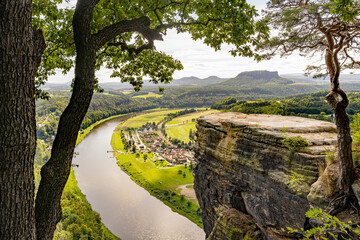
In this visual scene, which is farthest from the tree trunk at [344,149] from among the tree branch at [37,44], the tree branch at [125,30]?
the tree branch at [37,44]

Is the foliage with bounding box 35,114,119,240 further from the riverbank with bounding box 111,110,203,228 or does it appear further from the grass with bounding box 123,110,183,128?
the grass with bounding box 123,110,183,128

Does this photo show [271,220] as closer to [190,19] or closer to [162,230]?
[190,19]

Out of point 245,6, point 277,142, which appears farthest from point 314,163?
point 245,6

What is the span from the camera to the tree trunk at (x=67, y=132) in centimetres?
278

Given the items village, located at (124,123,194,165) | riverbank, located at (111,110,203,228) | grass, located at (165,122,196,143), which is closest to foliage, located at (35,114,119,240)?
riverbank, located at (111,110,203,228)

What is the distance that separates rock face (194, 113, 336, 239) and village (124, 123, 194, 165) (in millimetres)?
39256

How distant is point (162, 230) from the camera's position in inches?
1015

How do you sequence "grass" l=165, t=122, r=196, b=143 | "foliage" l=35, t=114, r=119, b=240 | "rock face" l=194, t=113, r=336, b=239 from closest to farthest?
"rock face" l=194, t=113, r=336, b=239 < "foliage" l=35, t=114, r=119, b=240 < "grass" l=165, t=122, r=196, b=143

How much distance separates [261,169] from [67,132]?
856 centimetres

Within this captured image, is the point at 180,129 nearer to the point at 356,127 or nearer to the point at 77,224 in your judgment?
the point at 77,224

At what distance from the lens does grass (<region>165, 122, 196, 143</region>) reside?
77831 mm

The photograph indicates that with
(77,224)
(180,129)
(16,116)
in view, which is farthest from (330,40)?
(180,129)

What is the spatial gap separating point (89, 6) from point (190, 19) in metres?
2.05

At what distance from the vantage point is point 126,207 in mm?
30688
